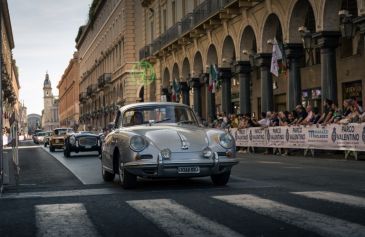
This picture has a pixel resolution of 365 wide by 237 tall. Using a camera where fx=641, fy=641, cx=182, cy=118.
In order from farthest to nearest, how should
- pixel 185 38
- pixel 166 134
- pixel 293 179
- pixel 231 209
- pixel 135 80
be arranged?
pixel 135 80, pixel 185 38, pixel 293 179, pixel 166 134, pixel 231 209

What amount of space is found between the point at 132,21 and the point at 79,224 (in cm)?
5377

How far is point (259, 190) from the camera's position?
965cm

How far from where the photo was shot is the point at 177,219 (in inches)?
279

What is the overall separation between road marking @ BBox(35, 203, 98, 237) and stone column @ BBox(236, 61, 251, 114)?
990 inches

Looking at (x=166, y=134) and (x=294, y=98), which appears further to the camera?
(x=294, y=98)

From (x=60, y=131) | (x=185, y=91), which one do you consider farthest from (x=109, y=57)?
(x=60, y=131)

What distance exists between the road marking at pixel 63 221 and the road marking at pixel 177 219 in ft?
2.33

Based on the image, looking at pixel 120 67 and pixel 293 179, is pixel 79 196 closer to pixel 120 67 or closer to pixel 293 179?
pixel 293 179

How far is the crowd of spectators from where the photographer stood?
60.4 feet

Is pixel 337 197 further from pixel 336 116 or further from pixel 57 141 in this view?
pixel 57 141

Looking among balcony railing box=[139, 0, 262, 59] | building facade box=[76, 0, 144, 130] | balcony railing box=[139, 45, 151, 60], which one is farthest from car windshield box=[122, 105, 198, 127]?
balcony railing box=[139, 45, 151, 60]

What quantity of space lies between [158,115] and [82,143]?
15666 mm

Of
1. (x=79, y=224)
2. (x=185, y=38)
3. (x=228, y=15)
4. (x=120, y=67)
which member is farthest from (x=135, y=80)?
(x=79, y=224)

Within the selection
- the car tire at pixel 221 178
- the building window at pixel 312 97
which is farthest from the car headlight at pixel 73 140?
the car tire at pixel 221 178
